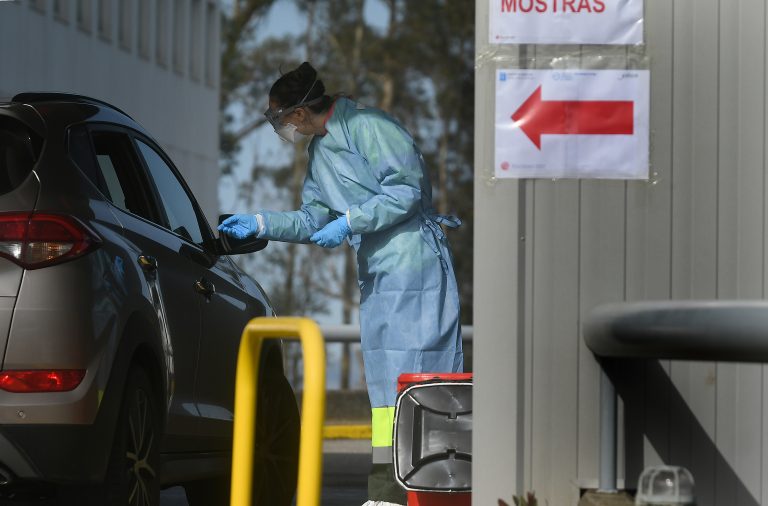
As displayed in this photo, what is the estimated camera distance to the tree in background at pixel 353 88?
45.1 m

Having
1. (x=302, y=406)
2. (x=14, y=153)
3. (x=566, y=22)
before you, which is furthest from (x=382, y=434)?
(x=302, y=406)

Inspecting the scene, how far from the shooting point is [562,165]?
6250mm

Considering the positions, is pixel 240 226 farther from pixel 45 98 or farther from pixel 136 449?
pixel 136 449

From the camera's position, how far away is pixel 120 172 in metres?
7.54

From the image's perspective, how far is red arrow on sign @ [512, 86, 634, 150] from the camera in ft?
20.5

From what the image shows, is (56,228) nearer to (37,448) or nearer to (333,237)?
(37,448)

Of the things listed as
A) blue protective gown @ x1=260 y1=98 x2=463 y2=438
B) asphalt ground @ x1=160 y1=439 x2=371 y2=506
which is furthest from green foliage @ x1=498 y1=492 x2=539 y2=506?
asphalt ground @ x1=160 y1=439 x2=371 y2=506

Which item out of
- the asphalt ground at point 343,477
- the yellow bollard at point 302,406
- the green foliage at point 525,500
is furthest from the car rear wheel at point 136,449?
the asphalt ground at point 343,477

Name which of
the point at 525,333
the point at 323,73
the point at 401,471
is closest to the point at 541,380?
the point at 525,333

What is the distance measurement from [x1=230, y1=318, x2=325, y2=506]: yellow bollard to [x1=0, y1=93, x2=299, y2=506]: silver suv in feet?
3.30

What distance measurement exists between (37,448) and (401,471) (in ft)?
4.73

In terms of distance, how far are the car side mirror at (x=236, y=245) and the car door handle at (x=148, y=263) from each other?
1.19 metres

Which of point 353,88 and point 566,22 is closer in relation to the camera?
point 566,22

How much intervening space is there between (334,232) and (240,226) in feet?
1.85
